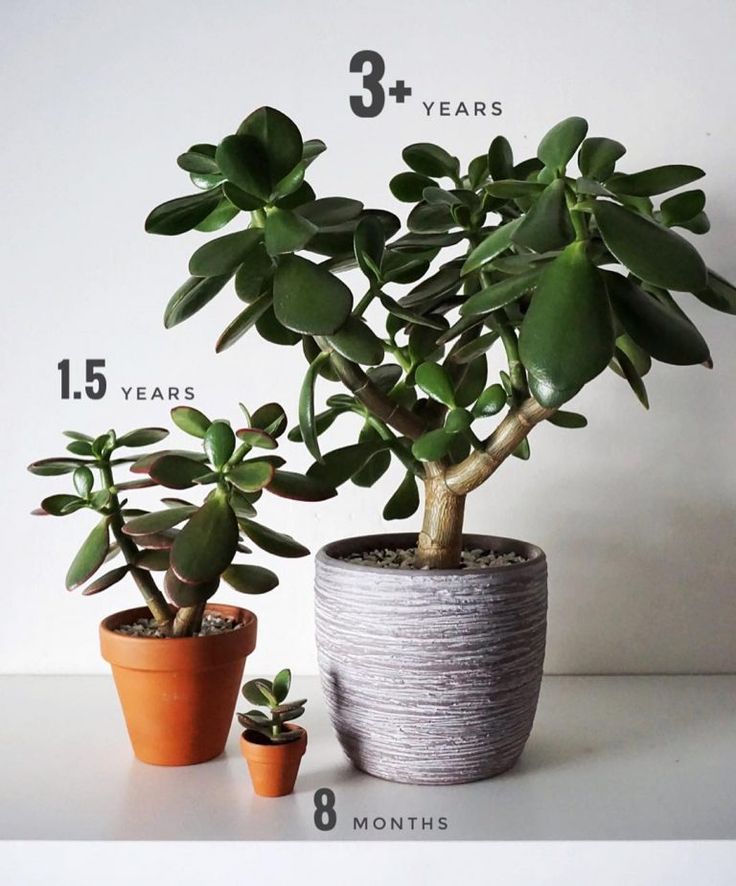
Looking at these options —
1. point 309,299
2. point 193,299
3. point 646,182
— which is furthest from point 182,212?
point 646,182

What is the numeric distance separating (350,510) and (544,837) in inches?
21.3

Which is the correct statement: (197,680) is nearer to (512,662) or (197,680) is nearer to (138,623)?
(138,623)

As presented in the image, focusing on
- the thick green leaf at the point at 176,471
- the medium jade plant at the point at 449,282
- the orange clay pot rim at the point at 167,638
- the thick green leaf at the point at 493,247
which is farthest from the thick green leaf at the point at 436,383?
the orange clay pot rim at the point at 167,638

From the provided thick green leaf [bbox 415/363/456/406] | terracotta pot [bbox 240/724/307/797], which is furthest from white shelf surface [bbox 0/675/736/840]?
thick green leaf [bbox 415/363/456/406]

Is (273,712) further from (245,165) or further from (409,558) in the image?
(245,165)

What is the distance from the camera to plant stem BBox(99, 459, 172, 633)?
0.98m

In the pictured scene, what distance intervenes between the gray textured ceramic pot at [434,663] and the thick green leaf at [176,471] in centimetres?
15

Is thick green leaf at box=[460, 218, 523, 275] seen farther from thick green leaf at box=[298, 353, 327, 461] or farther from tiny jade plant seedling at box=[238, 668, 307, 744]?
tiny jade plant seedling at box=[238, 668, 307, 744]

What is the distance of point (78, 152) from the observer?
1249mm

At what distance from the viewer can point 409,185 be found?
96 centimetres

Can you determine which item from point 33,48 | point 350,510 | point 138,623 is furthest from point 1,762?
point 33,48

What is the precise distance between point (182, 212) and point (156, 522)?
0.87ft

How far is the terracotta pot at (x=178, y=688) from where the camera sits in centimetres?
95

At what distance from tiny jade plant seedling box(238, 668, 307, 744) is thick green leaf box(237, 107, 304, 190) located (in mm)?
450
